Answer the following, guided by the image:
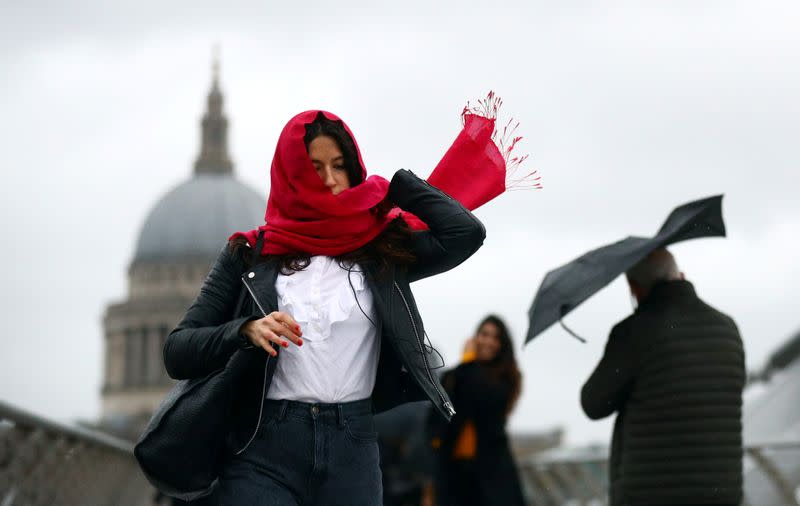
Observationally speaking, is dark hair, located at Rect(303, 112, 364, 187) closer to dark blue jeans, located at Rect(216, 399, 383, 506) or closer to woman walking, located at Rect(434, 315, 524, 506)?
dark blue jeans, located at Rect(216, 399, 383, 506)

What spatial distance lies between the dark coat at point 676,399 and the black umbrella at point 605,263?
157 millimetres

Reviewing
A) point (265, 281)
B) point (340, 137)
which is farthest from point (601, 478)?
point (265, 281)

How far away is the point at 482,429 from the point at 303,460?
15.6 feet

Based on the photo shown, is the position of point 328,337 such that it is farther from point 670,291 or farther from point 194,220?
point 194,220

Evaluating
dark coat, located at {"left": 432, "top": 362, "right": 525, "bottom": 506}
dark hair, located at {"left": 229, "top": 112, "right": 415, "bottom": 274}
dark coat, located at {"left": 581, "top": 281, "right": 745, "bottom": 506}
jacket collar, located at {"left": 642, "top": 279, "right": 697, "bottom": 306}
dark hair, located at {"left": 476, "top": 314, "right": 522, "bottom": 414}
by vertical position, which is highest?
dark hair, located at {"left": 229, "top": 112, "right": 415, "bottom": 274}

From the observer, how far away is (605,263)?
16.7 feet

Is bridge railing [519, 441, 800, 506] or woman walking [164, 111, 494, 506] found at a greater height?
woman walking [164, 111, 494, 506]

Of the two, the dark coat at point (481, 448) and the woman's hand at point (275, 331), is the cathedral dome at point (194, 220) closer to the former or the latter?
the dark coat at point (481, 448)

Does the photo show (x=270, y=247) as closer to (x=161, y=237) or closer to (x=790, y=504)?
(x=790, y=504)

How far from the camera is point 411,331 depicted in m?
3.97

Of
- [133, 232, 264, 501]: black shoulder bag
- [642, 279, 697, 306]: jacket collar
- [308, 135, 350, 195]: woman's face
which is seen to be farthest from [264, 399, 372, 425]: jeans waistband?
[642, 279, 697, 306]: jacket collar

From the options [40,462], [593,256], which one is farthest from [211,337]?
Answer: [40,462]

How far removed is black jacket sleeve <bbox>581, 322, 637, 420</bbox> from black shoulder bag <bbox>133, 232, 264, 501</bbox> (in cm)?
152

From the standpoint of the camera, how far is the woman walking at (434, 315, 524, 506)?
848cm
